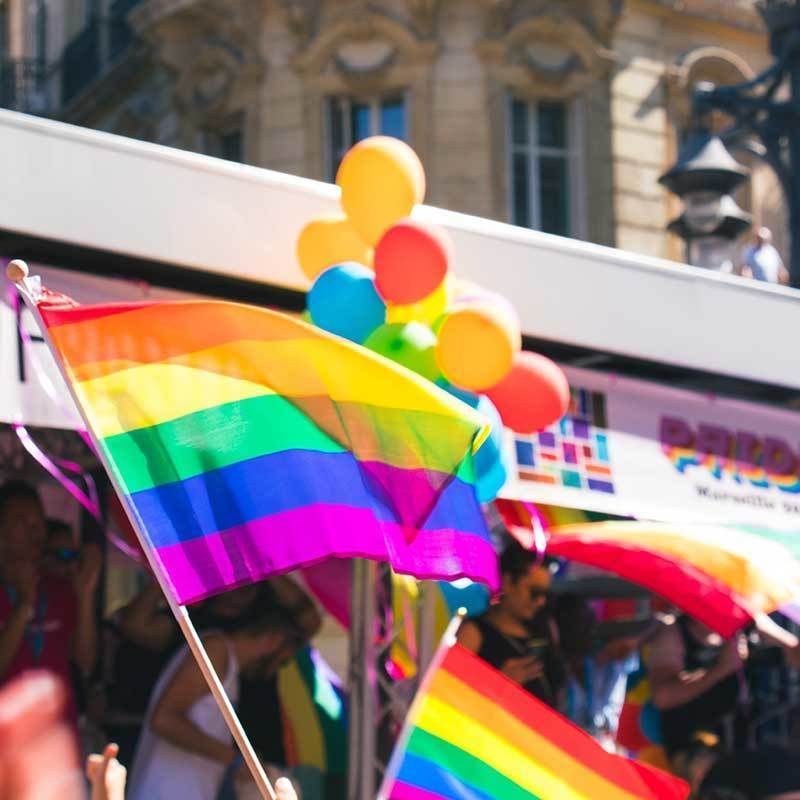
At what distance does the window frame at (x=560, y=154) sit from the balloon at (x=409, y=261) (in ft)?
56.5

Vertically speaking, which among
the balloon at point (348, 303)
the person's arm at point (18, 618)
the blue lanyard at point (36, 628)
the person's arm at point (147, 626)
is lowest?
the person's arm at point (147, 626)

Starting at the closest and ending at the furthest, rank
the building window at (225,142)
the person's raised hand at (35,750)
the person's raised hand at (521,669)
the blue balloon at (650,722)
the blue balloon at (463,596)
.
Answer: the person's raised hand at (35,750) → the person's raised hand at (521,669) → the blue balloon at (463,596) → the blue balloon at (650,722) → the building window at (225,142)

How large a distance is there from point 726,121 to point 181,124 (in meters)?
6.88

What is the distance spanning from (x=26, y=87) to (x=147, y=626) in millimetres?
25838

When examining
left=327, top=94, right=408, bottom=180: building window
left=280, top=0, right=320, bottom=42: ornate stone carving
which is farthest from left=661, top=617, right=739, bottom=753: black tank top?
left=280, top=0, right=320, bottom=42: ornate stone carving

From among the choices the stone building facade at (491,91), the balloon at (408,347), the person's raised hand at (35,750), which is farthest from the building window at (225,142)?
the person's raised hand at (35,750)

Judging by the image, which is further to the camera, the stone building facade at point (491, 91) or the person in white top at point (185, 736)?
the stone building facade at point (491, 91)

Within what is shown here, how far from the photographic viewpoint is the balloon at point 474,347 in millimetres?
6184

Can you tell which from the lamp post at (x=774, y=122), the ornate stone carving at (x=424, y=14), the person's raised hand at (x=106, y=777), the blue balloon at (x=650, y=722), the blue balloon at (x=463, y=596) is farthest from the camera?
the ornate stone carving at (x=424, y=14)

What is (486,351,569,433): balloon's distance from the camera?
653 cm

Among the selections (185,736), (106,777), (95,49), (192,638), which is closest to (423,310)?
(185,736)

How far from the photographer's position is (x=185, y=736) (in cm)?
634

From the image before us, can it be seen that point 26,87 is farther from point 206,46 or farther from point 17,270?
point 17,270

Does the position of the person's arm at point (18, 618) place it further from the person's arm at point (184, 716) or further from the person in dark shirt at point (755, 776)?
the person in dark shirt at point (755, 776)
